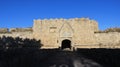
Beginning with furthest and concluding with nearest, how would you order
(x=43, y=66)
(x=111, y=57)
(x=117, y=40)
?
(x=117, y=40) → (x=111, y=57) → (x=43, y=66)

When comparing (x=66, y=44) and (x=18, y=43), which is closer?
(x=18, y=43)

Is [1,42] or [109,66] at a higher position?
[1,42]

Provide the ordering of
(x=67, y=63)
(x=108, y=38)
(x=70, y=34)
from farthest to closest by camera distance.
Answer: (x=70, y=34), (x=108, y=38), (x=67, y=63)

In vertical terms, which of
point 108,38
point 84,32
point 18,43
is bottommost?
point 18,43

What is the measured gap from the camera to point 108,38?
117 ft

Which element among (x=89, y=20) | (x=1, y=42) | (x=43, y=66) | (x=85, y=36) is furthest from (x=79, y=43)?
(x=43, y=66)

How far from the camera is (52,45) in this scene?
120ft

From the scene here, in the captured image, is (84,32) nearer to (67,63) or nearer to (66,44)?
(66,44)

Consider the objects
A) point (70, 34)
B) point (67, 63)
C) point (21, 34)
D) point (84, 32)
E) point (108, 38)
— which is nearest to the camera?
point (67, 63)

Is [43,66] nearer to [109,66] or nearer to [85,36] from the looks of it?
[109,66]

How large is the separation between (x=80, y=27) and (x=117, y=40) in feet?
20.4

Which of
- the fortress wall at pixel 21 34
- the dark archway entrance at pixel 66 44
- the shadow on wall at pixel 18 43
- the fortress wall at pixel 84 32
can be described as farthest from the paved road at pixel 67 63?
the dark archway entrance at pixel 66 44

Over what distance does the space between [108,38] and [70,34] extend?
20.1 ft

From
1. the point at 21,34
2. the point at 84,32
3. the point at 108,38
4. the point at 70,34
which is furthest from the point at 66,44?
the point at 21,34
